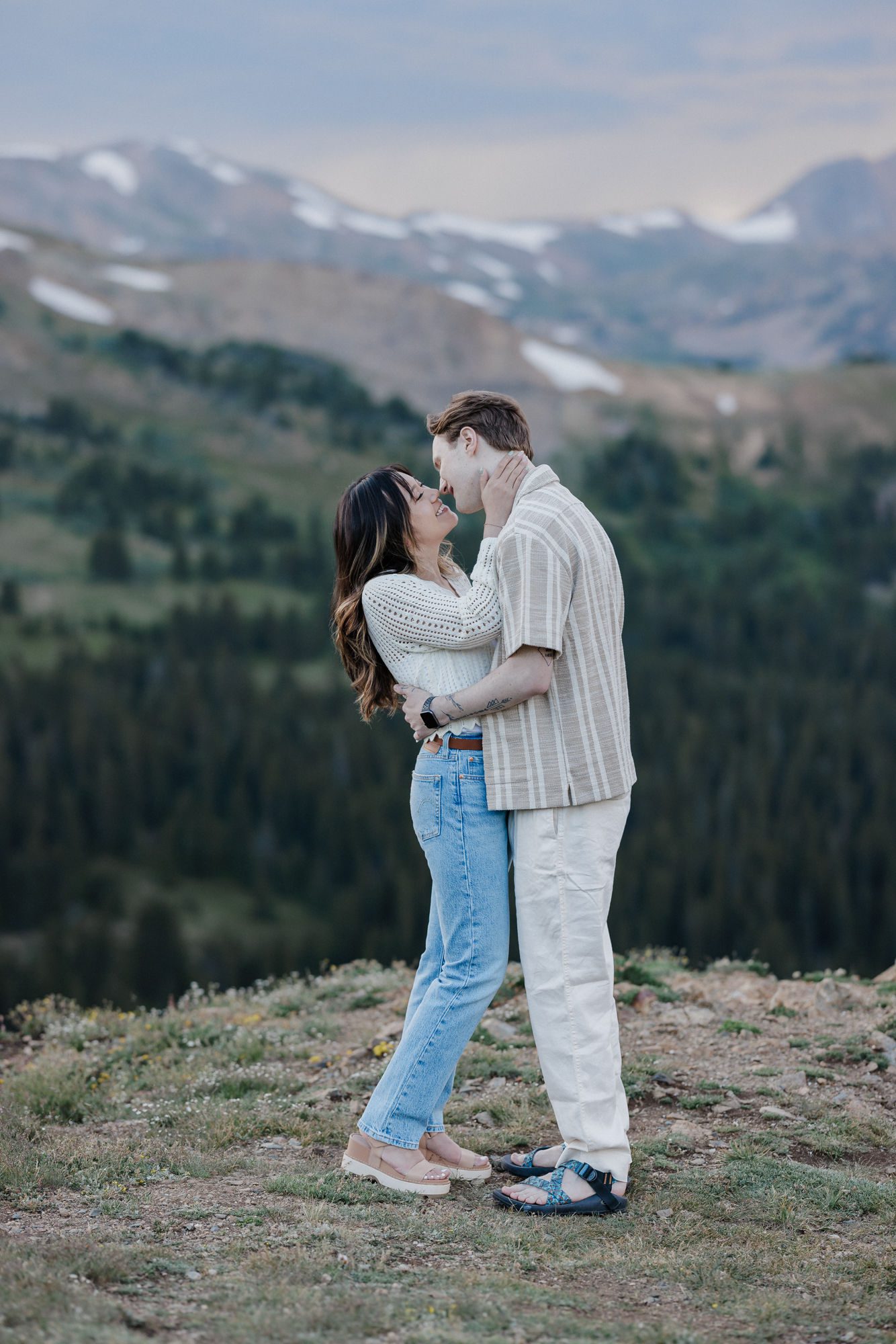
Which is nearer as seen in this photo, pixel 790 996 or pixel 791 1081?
pixel 791 1081

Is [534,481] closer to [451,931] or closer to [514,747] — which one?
[514,747]

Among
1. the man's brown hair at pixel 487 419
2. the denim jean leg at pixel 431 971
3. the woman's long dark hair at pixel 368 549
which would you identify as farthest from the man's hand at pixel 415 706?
the man's brown hair at pixel 487 419

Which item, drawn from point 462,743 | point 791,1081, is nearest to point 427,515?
point 462,743

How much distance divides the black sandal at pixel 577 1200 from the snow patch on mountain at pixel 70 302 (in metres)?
141

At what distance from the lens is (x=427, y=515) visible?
14.9 feet

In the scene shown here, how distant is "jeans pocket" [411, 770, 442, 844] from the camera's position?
442cm

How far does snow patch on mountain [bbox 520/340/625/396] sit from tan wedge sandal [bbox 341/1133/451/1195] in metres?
141

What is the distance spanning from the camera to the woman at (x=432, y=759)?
14.4 ft

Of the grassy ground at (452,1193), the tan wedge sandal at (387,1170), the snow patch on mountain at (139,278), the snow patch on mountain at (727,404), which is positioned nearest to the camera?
the grassy ground at (452,1193)

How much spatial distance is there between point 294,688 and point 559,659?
8177 cm

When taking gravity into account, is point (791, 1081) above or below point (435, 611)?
Result: below

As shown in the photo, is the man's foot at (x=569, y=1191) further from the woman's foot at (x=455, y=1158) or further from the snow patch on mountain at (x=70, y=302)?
the snow patch on mountain at (x=70, y=302)

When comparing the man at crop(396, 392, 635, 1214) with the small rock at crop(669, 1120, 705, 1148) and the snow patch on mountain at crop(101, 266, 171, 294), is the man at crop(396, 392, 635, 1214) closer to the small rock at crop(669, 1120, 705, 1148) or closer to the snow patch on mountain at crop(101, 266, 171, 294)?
the small rock at crop(669, 1120, 705, 1148)

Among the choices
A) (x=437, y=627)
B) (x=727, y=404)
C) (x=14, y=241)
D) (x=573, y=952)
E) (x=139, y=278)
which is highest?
(x=14, y=241)
